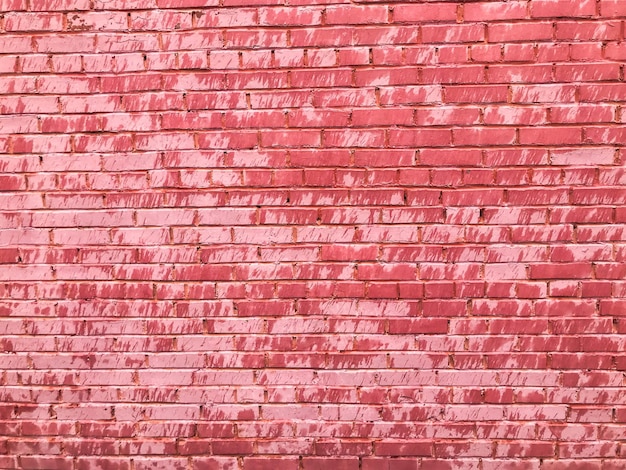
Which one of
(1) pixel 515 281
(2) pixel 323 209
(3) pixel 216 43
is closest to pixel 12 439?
(2) pixel 323 209

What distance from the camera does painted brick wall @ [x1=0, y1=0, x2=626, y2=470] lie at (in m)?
1.75

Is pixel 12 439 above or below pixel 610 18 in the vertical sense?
below

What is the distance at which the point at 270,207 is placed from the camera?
5.96 ft

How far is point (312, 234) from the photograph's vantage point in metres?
1.82

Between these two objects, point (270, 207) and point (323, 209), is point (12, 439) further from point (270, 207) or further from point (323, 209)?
point (323, 209)

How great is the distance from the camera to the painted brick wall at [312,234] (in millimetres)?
1750

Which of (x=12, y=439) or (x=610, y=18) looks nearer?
(x=610, y=18)

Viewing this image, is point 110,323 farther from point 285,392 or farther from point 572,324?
point 572,324

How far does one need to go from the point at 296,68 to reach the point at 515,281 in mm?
1218

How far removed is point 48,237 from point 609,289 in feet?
7.49

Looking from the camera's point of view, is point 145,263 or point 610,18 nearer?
point 610,18

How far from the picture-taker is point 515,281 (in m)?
1.80

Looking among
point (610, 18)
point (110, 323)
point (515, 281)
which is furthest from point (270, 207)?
point (610, 18)

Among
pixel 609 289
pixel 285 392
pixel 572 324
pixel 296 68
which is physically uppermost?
pixel 296 68
